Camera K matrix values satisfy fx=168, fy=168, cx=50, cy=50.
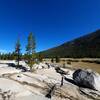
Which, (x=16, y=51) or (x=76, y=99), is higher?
(x=16, y=51)

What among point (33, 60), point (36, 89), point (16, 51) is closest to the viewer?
point (36, 89)

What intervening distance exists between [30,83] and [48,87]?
3.77 m

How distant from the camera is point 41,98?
28125 mm

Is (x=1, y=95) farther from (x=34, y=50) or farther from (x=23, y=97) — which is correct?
(x=34, y=50)

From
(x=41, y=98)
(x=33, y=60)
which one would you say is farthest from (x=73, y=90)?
(x=33, y=60)

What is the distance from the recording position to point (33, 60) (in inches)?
2468

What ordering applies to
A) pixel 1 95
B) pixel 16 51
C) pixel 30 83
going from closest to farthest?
pixel 1 95, pixel 30 83, pixel 16 51

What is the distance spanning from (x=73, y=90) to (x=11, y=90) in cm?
1215

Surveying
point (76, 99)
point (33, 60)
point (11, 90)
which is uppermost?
point (33, 60)

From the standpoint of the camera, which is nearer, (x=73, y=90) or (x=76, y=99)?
(x=76, y=99)

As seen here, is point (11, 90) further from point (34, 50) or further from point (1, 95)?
point (34, 50)

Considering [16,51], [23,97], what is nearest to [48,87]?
[23,97]

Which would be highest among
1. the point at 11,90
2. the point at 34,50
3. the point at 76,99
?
the point at 34,50

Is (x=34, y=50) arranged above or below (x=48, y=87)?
above
